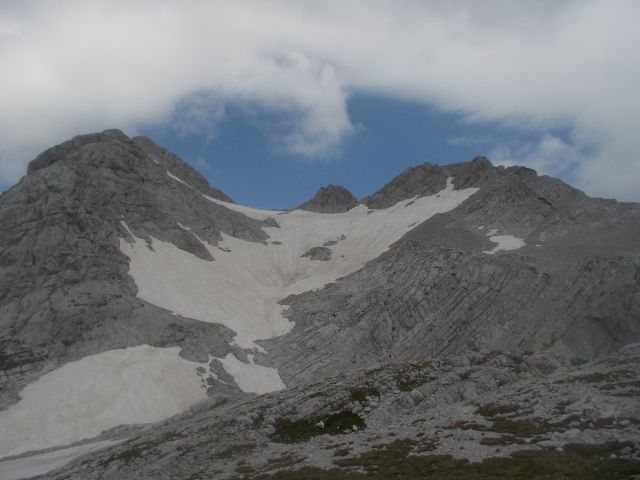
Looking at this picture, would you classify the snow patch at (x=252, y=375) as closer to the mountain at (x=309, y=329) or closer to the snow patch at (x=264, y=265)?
the mountain at (x=309, y=329)

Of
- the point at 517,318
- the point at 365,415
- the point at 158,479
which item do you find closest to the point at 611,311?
the point at 517,318

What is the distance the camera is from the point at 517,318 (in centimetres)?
7788

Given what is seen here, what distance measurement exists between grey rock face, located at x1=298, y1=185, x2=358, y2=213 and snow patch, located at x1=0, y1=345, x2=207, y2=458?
95.5 metres

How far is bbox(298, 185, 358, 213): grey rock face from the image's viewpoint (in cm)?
17438

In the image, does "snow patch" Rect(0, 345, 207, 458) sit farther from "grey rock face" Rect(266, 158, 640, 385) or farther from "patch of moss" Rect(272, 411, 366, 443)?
"patch of moss" Rect(272, 411, 366, 443)

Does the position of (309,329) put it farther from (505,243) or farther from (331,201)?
(331,201)

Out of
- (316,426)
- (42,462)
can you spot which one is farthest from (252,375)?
(316,426)

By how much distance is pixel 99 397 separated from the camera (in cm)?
7519

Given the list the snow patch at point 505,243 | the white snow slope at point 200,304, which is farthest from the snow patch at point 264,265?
the snow patch at point 505,243

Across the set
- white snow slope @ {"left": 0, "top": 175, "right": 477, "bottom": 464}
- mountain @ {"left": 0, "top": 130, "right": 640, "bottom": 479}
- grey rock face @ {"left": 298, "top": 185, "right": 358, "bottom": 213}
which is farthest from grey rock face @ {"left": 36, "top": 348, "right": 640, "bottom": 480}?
grey rock face @ {"left": 298, "top": 185, "right": 358, "bottom": 213}

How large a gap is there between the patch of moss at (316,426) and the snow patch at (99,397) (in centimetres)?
2925

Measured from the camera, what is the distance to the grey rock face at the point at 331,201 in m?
174

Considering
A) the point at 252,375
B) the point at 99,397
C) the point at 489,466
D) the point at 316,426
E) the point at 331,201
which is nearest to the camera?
the point at 489,466

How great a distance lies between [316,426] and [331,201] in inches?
5120
